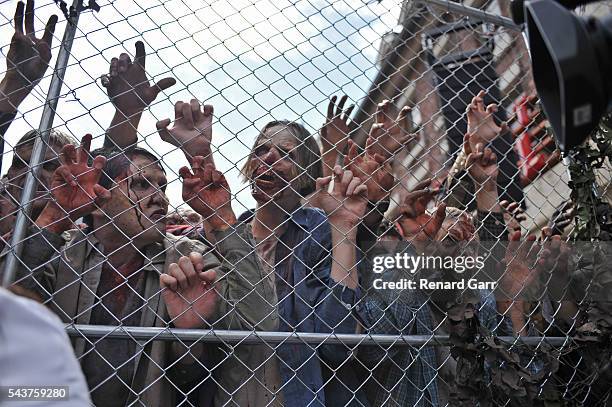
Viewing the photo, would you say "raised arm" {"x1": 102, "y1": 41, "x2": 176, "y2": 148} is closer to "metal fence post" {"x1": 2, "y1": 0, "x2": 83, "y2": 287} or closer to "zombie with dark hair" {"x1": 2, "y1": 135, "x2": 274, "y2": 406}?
"zombie with dark hair" {"x1": 2, "y1": 135, "x2": 274, "y2": 406}

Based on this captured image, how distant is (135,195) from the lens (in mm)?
2119

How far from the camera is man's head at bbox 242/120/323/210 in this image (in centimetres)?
212

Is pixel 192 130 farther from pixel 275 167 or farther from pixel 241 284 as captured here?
pixel 241 284

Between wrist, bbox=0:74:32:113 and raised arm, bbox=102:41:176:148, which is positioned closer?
wrist, bbox=0:74:32:113

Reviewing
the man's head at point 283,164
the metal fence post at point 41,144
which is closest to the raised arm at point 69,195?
the metal fence post at point 41,144

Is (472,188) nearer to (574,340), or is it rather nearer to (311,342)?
(574,340)

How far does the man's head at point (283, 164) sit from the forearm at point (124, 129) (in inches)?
16.5

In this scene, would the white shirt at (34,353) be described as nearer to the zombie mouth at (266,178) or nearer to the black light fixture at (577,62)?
the black light fixture at (577,62)

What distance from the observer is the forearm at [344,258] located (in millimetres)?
1979

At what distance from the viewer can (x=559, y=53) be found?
2.55 feet

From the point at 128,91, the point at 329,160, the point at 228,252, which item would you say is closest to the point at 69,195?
the point at 128,91

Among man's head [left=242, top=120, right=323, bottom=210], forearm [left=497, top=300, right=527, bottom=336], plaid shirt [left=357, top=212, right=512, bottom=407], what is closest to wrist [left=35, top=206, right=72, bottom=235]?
man's head [left=242, top=120, right=323, bottom=210]

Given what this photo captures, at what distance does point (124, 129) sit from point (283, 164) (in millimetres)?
625

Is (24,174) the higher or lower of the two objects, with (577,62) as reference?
higher
